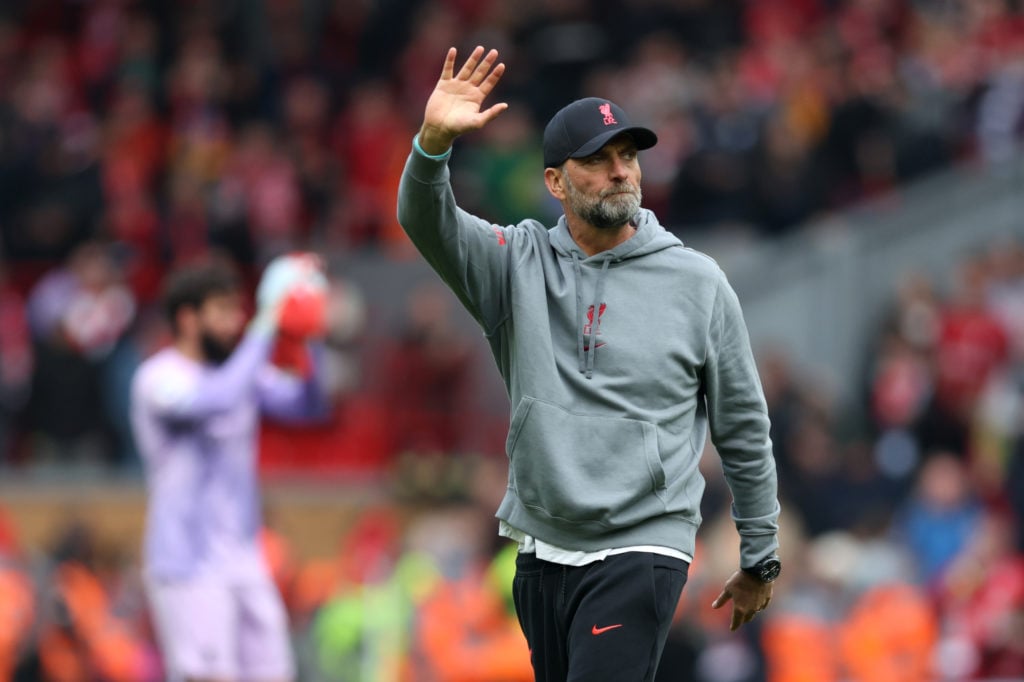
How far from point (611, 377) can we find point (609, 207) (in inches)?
20.1

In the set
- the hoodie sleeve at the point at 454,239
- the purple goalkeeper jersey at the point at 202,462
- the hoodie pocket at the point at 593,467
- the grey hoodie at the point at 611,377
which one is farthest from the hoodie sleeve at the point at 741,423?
the purple goalkeeper jersey at the point at 202,462

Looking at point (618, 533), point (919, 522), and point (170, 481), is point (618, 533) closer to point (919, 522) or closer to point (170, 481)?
point (170, 481)

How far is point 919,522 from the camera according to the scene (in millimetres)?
12523

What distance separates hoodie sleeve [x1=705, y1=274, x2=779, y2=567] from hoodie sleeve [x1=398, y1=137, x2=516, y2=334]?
67cm

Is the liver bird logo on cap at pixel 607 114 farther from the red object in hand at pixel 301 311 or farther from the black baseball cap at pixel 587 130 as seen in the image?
the red object in hand at pixel 301 311

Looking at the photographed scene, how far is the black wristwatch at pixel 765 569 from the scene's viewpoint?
5711mm

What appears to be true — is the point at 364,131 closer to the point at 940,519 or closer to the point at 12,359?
the point at 12,359

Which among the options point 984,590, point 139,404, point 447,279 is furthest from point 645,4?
point 447,279

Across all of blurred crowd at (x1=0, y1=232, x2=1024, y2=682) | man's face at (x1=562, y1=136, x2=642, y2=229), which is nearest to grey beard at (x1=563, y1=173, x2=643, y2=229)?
man's face at (x1=562, y1=136, x2=642, y2=229)

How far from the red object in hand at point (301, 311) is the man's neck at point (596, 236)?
2.89 m

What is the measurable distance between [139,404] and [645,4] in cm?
1013

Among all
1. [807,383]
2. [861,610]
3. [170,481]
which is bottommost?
[861,610]

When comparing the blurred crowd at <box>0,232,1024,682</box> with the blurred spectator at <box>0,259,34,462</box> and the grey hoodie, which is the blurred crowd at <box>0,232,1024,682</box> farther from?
the grey hoodie

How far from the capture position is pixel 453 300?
15.7 m
